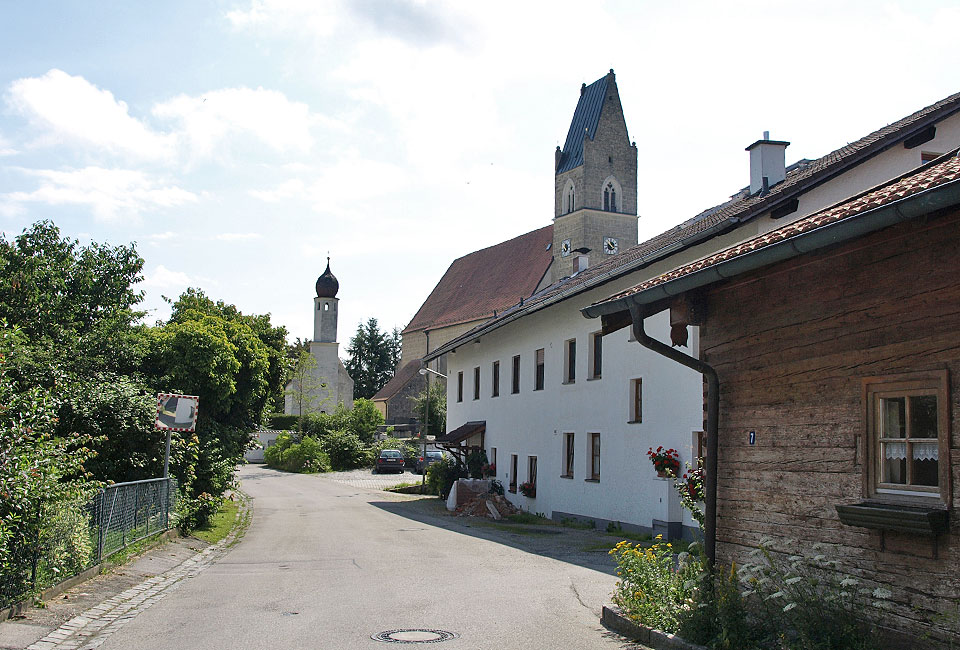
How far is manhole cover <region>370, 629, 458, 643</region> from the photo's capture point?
8.48 metres

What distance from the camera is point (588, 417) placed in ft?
81.4

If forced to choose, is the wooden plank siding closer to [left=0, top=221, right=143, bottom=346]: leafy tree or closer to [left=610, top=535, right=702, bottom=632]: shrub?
[left=610, top=535, right=702, bottom=632]: shrub

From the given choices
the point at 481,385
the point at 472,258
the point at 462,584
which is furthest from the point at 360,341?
the point at 462,584

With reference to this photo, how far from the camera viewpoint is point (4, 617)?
8609mm

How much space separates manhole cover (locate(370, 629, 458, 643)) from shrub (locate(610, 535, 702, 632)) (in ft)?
6.09

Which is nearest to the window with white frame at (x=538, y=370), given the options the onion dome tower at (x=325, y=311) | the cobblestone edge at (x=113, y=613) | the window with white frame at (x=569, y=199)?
the cobblestone edge at (x=113, y=613)

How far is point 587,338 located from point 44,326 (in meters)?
13.9

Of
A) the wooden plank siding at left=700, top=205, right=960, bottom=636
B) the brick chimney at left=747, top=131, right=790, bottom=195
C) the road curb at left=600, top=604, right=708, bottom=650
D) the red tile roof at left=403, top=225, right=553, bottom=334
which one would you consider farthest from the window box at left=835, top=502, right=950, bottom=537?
the red tile roof at left=403, top=225, right=553, bottom=334

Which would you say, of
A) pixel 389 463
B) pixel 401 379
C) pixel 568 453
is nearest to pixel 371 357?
pixel 401 379

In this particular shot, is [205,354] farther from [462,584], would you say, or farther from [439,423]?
[439,423]

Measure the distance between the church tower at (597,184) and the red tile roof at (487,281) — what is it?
2047mm

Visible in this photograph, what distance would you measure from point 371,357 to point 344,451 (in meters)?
51.6

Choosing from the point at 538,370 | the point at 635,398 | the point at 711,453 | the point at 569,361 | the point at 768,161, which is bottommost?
the point at 711,453

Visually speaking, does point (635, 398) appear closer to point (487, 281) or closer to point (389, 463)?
point (389, 463)
